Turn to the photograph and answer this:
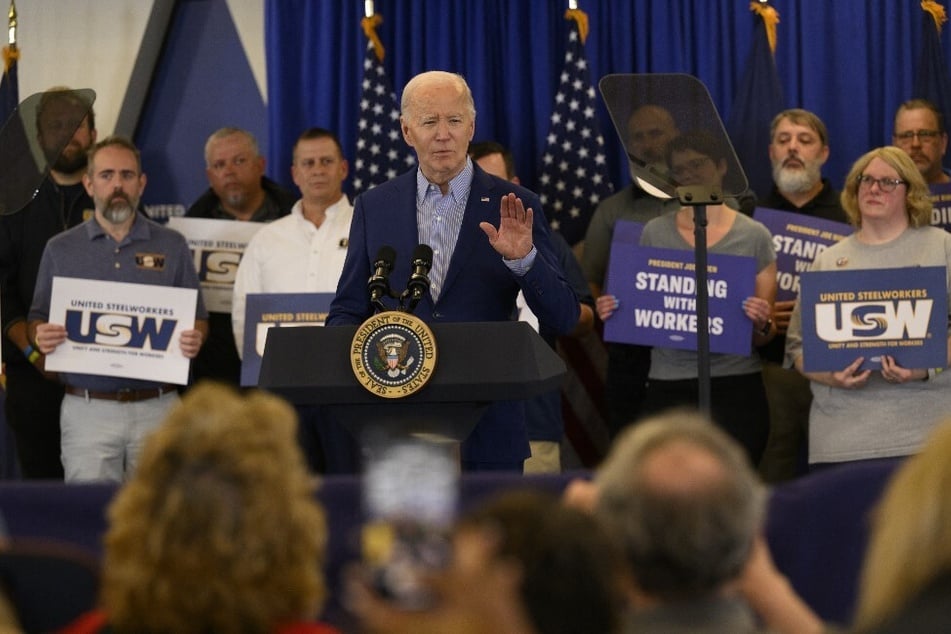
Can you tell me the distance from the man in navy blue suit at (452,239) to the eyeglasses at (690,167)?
2.62ft

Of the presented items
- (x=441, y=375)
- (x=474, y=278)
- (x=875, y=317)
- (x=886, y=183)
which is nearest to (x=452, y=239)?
(x=474, y=278)

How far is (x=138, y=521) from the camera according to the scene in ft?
6.95

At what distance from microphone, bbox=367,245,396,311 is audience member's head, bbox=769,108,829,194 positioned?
298cm

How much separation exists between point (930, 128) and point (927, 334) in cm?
160

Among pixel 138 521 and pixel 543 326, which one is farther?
pixel 543 326

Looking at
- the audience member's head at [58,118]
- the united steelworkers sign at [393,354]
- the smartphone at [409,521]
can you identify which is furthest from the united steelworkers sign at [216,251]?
the smartphone at [409,521]

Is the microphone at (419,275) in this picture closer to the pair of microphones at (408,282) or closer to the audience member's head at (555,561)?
the pair of microphones at (408,282)

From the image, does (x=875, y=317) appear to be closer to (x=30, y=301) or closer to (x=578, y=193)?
(x=578, y=193)

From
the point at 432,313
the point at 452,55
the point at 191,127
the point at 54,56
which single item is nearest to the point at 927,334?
the point at 432,313

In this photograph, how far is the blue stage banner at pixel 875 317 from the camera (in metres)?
5.34

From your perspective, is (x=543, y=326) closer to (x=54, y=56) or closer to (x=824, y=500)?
(x=824, y=500)

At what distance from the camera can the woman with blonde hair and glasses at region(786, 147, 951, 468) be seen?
552cm

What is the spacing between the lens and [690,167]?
499 centimetres

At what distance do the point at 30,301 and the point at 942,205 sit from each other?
406cm
